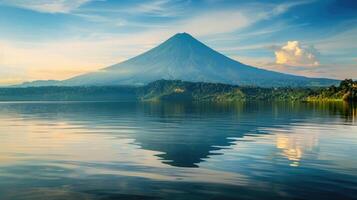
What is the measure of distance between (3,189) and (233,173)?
484 inches

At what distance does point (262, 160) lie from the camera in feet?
102

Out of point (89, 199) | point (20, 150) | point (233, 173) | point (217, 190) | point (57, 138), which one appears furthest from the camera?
point (57, 138)

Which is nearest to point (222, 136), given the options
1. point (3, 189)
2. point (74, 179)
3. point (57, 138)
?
point (57, 138)

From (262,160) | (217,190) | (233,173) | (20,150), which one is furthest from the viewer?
(20,150)

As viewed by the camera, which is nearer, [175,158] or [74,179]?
[74,179]

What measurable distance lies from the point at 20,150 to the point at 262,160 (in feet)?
64.2

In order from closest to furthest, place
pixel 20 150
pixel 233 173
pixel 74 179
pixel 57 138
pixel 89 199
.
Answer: pixel 89 199 < pixel 74 179 < pixel 233 173 < pixel 20 150 < pixel 57 138

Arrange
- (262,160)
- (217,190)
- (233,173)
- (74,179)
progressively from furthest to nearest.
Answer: (262,160), (233,173), (74,179), (217,190)

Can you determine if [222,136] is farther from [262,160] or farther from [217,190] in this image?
[217,190]

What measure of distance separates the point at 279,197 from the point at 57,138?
31.7 meters

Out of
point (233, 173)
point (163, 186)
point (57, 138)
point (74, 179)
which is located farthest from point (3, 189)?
point (57, 138)

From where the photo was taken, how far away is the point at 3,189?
70.8 feet

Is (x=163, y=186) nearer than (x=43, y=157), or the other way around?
(x=163, y=186)

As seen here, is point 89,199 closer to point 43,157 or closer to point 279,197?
point 279,197
